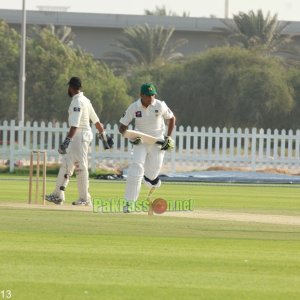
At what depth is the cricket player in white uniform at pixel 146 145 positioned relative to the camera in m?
18.5

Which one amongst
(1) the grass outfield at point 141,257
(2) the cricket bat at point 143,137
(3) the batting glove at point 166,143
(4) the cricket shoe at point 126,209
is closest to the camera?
(1) the grass outfield at point 141,257

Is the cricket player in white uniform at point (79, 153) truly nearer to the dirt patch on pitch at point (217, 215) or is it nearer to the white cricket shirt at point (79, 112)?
the white cricket shirt at point (79, 112)

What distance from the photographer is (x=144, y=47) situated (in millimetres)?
74250

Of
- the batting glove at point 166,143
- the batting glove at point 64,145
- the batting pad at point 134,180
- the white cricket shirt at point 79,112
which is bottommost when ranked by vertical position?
the batting pad at point 134,180

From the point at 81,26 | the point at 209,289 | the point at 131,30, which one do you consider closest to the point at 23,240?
the point at 209,289

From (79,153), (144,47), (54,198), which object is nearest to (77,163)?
(79,153)

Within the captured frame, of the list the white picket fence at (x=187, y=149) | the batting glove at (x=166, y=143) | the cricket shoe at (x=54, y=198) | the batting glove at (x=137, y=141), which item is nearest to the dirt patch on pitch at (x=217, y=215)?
the cricket shoe at (x=54, y=198)

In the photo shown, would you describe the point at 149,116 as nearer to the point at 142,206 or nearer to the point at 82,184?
the point at 142,206

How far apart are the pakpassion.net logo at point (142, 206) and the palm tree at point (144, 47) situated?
52.1 m

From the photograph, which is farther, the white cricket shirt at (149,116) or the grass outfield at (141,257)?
the white cricket shirt at (149,116)

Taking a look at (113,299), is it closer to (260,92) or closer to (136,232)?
(136,232)

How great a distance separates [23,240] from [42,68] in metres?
49.6

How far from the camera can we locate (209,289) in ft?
35.1

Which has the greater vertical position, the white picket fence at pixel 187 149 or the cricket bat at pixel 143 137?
the cricket bat at pixel 143 137
